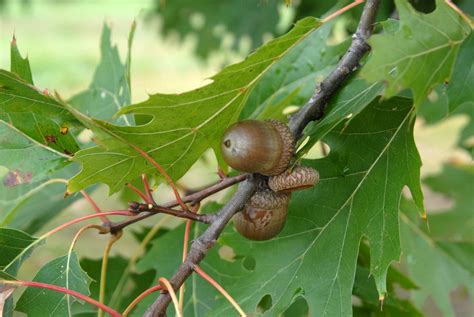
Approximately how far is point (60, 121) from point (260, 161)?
36 cm

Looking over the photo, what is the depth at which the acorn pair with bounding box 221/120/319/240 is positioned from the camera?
1091 mm

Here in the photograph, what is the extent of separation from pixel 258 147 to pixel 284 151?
0.18ft

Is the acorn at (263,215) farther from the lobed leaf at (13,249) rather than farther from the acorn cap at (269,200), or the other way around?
the lobed leaf at (13,249)

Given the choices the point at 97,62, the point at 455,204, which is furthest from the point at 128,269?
the point at 97,62

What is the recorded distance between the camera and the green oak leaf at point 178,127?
1.11 metres

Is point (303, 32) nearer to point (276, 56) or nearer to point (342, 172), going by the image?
point (276, 56)

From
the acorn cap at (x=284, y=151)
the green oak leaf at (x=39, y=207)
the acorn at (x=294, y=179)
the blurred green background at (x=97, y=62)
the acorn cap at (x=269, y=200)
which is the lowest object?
the blurred green background at (x=97, y=62)

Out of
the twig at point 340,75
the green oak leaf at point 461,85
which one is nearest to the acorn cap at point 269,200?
the twig at point 340,75

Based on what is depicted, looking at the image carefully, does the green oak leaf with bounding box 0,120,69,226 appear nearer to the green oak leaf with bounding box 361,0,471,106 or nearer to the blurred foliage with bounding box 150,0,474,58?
the green oak leaf with bounding box 361,0,471,106

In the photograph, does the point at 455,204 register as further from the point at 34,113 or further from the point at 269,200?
the point at 34,113

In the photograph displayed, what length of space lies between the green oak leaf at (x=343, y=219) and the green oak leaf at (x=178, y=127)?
0.18 meters

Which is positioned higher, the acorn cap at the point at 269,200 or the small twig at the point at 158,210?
the small twig at the point at 158,210

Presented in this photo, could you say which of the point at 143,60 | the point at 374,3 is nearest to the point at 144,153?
the point at 374,3

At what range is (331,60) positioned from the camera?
1.59 metres
